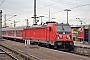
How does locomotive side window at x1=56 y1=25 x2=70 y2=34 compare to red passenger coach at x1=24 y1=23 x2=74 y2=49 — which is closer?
red passenger coach at x1=24 y1=23 x2=74 y2=49

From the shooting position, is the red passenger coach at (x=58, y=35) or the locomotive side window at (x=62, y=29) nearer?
the red passenger coach at (x=58, y=35)

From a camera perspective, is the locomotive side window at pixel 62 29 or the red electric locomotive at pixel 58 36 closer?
the red electric locomotive at pixel 58 36

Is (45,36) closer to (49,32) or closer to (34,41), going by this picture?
(49,32)

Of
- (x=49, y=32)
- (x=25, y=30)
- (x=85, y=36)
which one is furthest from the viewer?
(x=25, y=30)

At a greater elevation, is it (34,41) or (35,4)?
(35,4)

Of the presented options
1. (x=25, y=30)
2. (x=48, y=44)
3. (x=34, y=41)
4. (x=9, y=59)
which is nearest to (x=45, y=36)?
(x=48, y=44)

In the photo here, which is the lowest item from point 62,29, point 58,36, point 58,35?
point 58,36

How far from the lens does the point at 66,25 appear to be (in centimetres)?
2548

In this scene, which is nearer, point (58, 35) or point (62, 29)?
point (58, 35)

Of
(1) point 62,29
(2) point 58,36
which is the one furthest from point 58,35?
(1) point 62,29

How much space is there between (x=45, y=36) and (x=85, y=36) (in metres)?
12.6

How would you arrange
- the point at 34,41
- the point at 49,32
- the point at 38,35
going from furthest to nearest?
the point at 34,41 < the point at 38,35 < the point at 49,32

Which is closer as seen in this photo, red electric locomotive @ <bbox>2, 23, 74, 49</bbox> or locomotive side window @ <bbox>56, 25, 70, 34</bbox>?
red electric locomotive @ <bbox>2, 23, 74, 49</bbox>

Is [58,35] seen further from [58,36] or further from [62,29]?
[62,29]
